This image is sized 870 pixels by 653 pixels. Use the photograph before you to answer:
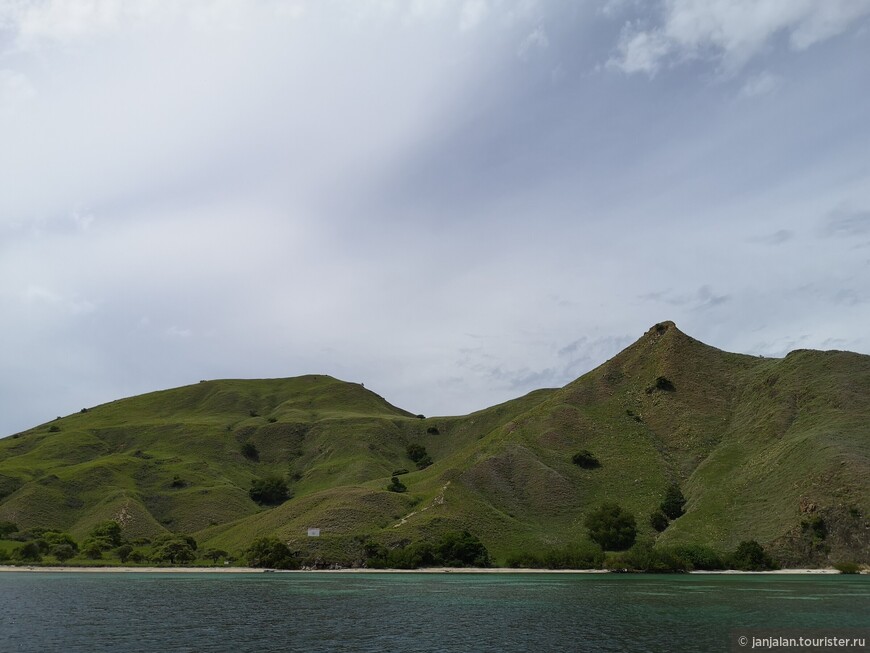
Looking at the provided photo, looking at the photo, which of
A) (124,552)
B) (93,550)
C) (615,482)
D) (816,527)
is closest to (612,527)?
(615,482)

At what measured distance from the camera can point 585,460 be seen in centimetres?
16088

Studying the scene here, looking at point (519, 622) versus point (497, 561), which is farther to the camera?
point (497, 561)

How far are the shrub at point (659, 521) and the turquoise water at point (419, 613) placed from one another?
33.9 metres

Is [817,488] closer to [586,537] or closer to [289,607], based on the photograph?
[586,537]

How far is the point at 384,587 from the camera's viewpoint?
8988 cm

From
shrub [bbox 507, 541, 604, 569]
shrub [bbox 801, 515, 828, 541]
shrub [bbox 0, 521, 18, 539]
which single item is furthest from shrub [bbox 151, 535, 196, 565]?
shrub [bbox 801, 515, 828, 541]

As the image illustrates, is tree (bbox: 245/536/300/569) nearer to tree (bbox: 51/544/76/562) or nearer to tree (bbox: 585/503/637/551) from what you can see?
tree (bbox: 51/544/76/562)

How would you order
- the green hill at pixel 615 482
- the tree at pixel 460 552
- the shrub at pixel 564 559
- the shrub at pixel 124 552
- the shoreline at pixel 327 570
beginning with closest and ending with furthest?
1. the shoreline at pixel 327 570
2. the green hill at pixel 615 482
3. the shrub at pixel 564 559
4. the tree at pixel 460 552
5. the shrub at pixel 124 552

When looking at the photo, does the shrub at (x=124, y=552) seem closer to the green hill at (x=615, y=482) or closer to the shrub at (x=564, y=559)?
the green hill at (x=615, y=482)

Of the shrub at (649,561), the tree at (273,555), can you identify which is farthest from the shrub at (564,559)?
the tree at (273,555)

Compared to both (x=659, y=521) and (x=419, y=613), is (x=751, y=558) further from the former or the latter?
(x=419, y=613)

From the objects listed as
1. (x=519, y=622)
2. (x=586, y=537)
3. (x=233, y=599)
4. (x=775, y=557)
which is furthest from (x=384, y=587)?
(x=775, y=557)

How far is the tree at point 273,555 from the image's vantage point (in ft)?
423

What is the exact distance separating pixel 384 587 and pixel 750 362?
482 ft
